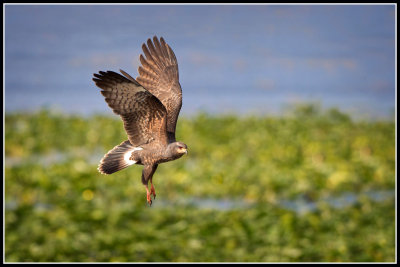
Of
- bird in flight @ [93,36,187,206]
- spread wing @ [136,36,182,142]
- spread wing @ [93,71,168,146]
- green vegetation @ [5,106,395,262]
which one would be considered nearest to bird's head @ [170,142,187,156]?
bird in flight @ [93,36,187,206]

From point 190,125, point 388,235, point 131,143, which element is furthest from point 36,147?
point 131,143

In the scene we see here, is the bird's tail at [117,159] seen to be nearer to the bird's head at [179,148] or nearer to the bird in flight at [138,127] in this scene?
the bird in flight at [138,127]

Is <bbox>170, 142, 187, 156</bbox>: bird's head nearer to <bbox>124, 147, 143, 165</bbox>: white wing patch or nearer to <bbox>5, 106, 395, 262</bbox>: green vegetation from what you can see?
<bbox>124, 147, 143, 165</bbox>: white wing patch

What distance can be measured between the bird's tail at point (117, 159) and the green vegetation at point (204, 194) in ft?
29.0

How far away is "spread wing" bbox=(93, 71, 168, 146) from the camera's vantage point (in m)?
1.87

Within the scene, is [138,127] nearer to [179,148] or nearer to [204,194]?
[179,148]

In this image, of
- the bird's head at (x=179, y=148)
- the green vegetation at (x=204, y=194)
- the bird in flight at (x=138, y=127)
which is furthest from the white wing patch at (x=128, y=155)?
the green vegetation at (x=204, y=194)

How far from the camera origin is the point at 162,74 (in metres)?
2.60

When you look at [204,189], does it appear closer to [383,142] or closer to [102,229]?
[102,229]

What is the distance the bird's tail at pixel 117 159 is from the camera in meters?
1.91

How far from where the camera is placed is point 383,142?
1655cm

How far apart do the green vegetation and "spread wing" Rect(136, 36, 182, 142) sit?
27.2 feet

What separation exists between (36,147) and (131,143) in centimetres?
1379

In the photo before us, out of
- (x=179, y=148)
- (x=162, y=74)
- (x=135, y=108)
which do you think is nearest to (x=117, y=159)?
(x=135, y=108)
